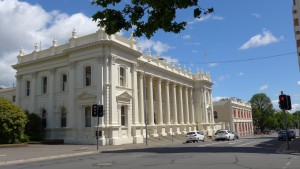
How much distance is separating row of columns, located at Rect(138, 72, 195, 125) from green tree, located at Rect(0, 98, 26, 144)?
542 inches

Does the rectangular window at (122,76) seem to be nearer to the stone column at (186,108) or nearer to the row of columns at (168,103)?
the row of columns at (168,103)

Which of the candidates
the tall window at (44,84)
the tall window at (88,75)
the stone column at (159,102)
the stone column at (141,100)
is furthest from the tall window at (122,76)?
the stone column at (159,102)

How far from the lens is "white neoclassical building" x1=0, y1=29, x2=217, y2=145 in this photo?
33.5 m

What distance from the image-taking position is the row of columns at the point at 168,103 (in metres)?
42.4

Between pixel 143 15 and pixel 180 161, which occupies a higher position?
pixel 143 15

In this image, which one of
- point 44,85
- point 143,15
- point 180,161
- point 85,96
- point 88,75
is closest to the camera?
point 143,15

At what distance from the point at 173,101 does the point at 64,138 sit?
21.1 metres

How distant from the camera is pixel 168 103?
4959 cm

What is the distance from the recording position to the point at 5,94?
59.3 meters

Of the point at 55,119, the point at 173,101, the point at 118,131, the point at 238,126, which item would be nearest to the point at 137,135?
the point at 118,131

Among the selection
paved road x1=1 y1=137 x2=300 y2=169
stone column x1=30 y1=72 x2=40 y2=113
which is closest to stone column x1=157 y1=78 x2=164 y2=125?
stone column x1=30 y1=72 x2=40 y2=113

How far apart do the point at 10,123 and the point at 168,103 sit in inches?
968

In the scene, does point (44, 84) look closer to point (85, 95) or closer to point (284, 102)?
point (85, 95)

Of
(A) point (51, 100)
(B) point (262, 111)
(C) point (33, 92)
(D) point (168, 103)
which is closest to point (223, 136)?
(D) point (168, 103)
